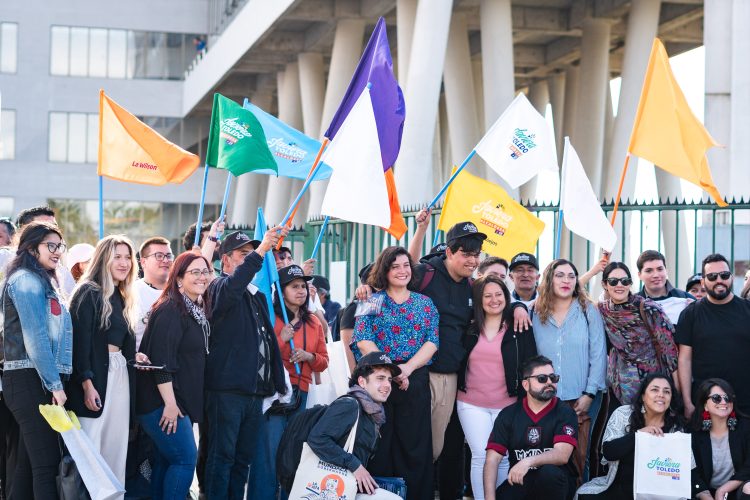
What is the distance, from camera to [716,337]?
31.4 feet

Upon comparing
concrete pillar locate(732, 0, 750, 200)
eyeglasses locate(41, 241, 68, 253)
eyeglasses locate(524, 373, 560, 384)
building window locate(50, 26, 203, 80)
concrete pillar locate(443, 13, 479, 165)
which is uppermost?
building window locate(50, 26, 203, 80)

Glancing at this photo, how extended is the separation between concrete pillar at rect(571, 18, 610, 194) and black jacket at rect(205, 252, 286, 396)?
76.1ft

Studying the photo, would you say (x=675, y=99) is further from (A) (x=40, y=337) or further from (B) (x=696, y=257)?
(A) (x=40, y=337)

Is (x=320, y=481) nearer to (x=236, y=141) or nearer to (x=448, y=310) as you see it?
(x=448, y=310)

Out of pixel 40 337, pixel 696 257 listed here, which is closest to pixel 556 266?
pixel 40 337

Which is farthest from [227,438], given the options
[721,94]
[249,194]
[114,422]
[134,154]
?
[249,194]

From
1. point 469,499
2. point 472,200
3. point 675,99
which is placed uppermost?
point 675,99

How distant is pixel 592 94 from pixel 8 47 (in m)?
25.6

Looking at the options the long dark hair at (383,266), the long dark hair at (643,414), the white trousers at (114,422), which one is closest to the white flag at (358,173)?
the long dark hair at (383,266)

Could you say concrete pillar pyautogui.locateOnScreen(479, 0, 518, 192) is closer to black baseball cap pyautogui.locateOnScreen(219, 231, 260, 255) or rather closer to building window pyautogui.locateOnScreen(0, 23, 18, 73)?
black baseball cap pyautogui.locateOnScreen(219, 231, 260, 255)

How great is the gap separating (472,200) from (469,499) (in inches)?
121

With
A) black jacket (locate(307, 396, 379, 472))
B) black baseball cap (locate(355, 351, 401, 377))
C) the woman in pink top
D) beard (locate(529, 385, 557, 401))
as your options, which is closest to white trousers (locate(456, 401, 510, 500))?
the woman in pink top

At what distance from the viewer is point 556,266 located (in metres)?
9.77

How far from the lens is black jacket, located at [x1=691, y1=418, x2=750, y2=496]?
364 inches
